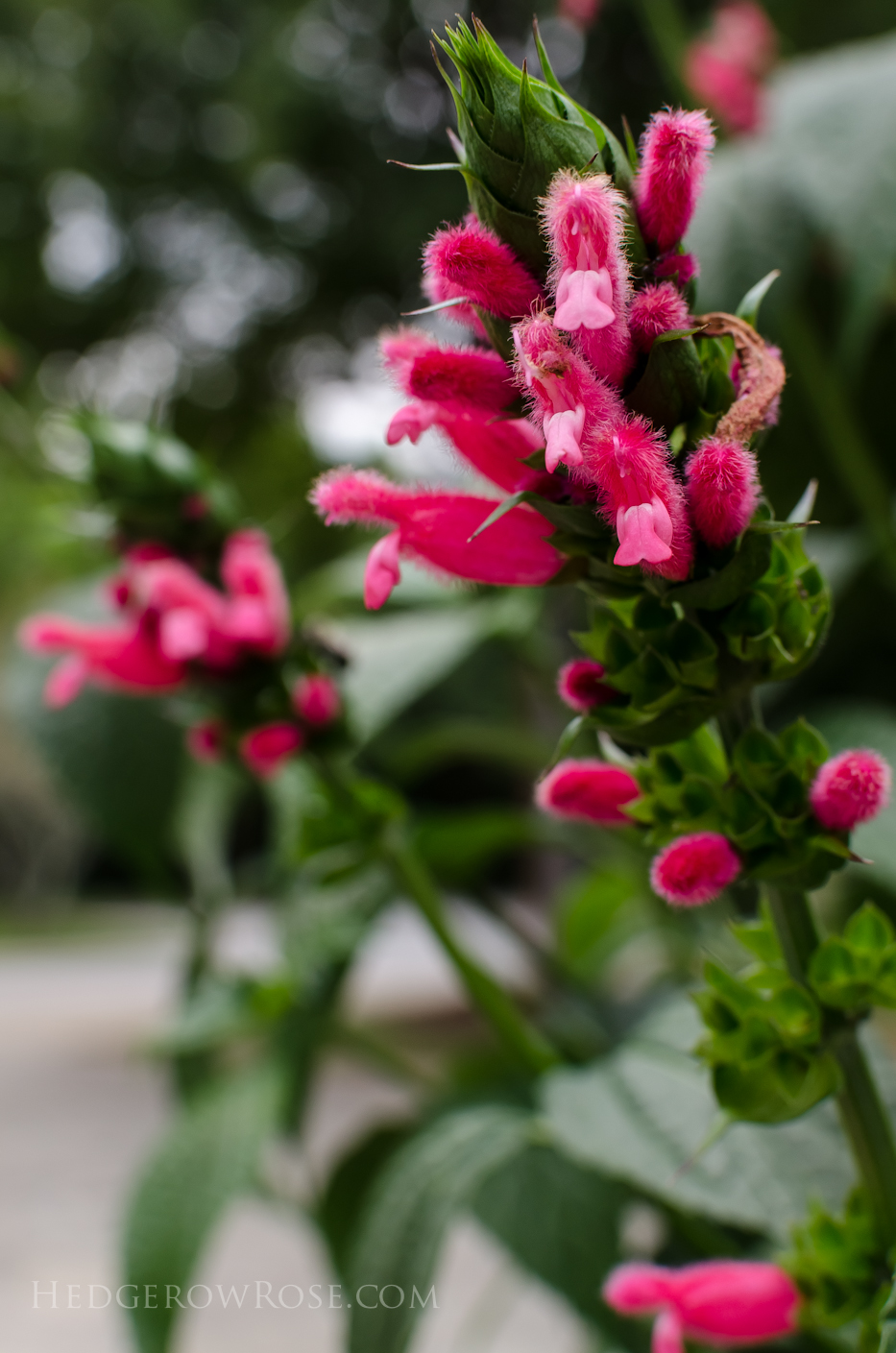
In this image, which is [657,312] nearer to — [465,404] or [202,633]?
[465,404]

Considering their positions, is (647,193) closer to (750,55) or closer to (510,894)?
(750,55)

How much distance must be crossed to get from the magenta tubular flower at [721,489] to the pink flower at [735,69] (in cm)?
35

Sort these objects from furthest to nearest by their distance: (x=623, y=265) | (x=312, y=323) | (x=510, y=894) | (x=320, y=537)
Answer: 1. (x=312, y=323)
2. (x=510, y=894)
3. (x=320, y=537)
4. (x=623, y=265)

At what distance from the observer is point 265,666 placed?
0.24 metres

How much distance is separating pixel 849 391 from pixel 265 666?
1.01 feet

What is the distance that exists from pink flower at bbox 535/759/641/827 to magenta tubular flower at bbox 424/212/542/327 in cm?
6

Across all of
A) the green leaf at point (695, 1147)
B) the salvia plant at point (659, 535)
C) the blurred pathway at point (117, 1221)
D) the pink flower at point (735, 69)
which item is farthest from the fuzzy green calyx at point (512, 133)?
the pink flower at point (735, 69)

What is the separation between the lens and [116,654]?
0.24 meters

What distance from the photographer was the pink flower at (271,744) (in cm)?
23

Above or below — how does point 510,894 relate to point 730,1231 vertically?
below

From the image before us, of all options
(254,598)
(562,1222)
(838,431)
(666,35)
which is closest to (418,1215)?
(562,1222)

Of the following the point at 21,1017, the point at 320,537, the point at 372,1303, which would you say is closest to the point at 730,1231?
the point at 372,1303

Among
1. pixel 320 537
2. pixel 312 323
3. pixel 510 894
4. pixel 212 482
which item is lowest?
pixel 510 894

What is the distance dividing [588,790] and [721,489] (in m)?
0.05
